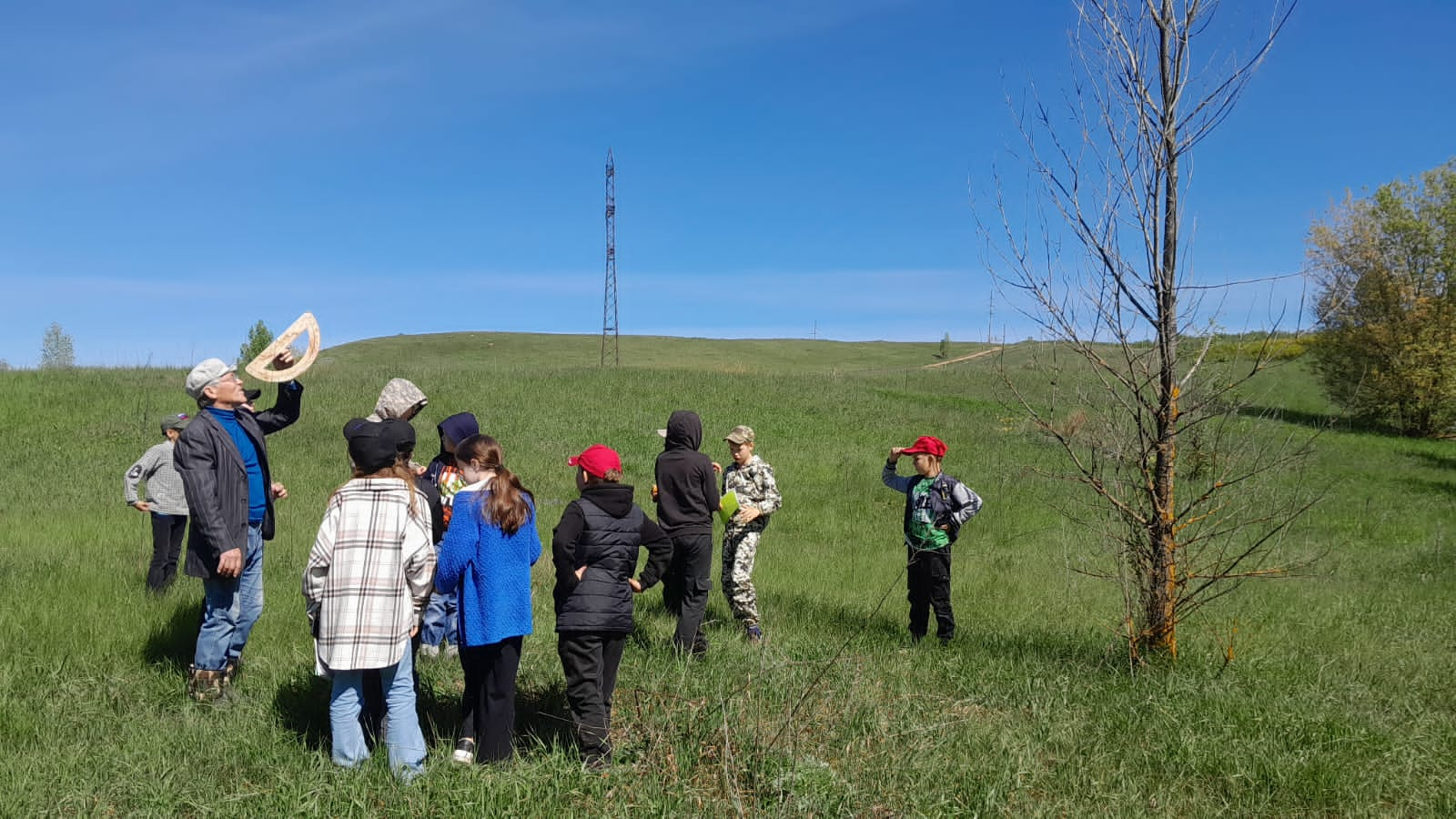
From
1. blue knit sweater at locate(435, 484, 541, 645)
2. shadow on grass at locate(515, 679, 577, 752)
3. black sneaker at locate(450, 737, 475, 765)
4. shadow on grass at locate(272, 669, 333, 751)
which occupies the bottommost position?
shadow on grass at locate(515, 679, 577, 752)

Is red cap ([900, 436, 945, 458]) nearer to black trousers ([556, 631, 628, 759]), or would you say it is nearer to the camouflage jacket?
the camouflage jacket

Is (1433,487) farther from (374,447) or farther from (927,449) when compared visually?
(374,447)

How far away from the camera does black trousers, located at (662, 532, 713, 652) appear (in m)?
6.59

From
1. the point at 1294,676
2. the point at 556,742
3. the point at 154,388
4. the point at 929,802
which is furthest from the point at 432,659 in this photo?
the point at 154,388

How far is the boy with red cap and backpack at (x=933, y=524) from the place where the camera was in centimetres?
702

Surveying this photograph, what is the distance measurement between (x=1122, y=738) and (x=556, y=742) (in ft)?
10.5

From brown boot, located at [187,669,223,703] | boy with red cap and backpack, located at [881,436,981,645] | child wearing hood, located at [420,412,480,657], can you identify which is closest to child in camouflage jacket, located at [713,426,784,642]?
boy with red cap and backpack, located at [881,436,981,645]

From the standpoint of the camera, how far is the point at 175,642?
632 centimetres

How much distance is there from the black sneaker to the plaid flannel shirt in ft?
1.89

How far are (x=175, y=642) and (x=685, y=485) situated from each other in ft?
12.3

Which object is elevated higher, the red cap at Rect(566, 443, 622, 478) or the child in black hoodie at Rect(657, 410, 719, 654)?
the red cap at Rect(566, 443, 622, 478)

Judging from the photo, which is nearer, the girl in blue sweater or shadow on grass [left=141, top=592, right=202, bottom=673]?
the girl in blue sweater

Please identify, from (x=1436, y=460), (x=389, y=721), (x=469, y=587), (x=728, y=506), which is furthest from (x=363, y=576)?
(x=1436, y=460)

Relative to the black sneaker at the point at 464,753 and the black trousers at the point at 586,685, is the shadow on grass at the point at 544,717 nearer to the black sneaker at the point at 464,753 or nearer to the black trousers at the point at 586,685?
the black trousers at the point at 586,685
